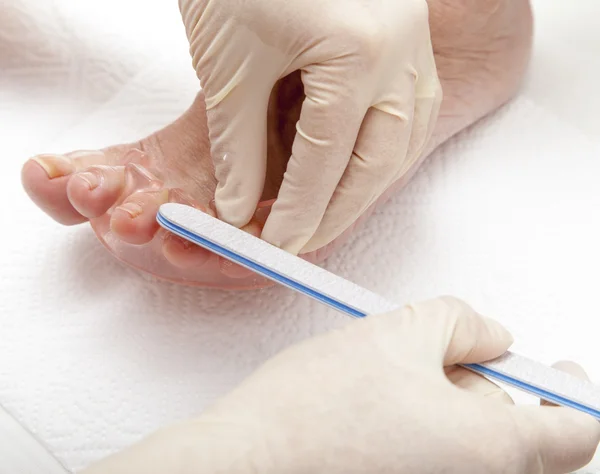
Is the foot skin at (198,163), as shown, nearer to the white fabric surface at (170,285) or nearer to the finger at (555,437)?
the white fabric surface at (170,285)

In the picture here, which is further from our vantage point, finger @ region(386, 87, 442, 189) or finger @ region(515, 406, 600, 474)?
finger @ region(386, 87, 442, 189)

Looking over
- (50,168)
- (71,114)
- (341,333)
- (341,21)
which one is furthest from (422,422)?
(71,114)

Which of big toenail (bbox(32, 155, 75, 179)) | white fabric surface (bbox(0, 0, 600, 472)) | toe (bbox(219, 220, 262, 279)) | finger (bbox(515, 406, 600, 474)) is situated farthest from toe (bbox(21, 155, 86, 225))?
finger (bbox(515, 406, 600, 474))

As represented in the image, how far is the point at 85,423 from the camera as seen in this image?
0.78m

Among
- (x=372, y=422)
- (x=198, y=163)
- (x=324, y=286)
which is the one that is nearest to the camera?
(x=372, y=422)

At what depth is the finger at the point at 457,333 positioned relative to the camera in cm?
65

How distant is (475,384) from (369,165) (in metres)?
0.28

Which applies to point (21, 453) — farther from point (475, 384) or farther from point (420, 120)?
point (420, 120)

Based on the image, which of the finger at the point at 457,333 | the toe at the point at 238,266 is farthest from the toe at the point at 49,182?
the finger at the point at 457,333

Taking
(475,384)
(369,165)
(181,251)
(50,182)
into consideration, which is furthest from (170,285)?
(475,384)

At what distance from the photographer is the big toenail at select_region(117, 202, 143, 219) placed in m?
0.80

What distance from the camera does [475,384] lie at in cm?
68

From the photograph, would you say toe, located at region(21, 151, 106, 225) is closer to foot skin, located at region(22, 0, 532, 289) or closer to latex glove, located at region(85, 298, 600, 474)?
foot skin, located at region(22, 0, 532, 289)

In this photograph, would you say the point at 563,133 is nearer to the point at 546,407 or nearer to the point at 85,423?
the point at 546,407
